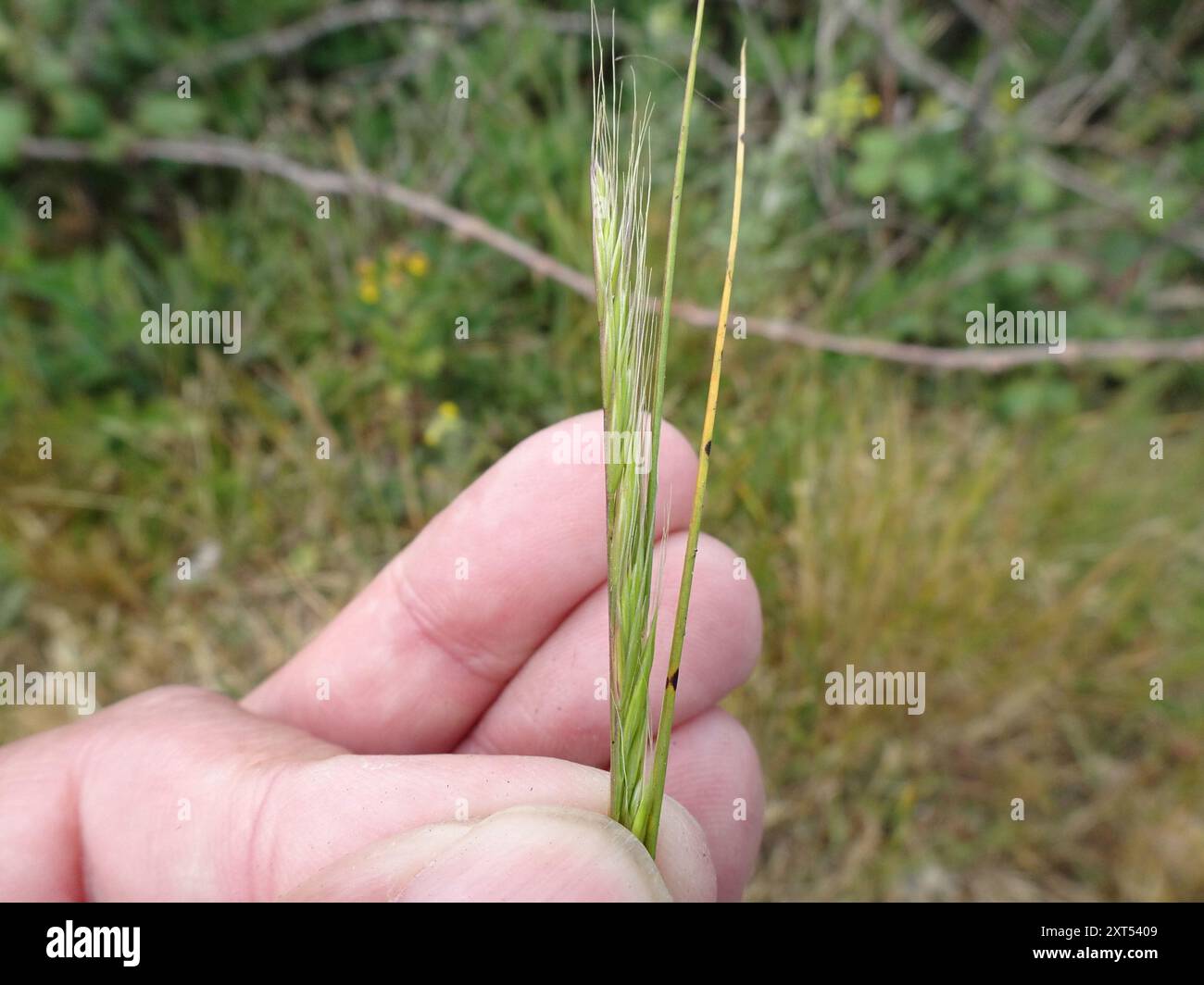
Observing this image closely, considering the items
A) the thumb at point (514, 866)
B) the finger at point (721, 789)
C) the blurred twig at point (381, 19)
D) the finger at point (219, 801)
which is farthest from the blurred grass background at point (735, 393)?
the thumb at point (514, 866)

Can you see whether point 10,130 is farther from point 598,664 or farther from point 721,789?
point 721,789

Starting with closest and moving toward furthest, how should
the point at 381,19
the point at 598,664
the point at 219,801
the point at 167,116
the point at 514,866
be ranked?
1. the point at 514,866
2. the point at 219,801
3. the point at 598,664
4. the point at 167,116
5. the point at 381,19

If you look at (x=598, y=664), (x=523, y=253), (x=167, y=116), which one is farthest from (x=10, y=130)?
(x=598, y=664)

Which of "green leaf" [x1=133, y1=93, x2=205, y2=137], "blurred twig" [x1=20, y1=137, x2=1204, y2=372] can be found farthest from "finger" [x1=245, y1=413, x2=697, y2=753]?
"green leaf" [x1=133, y1=93, x2=205, y2=137]
